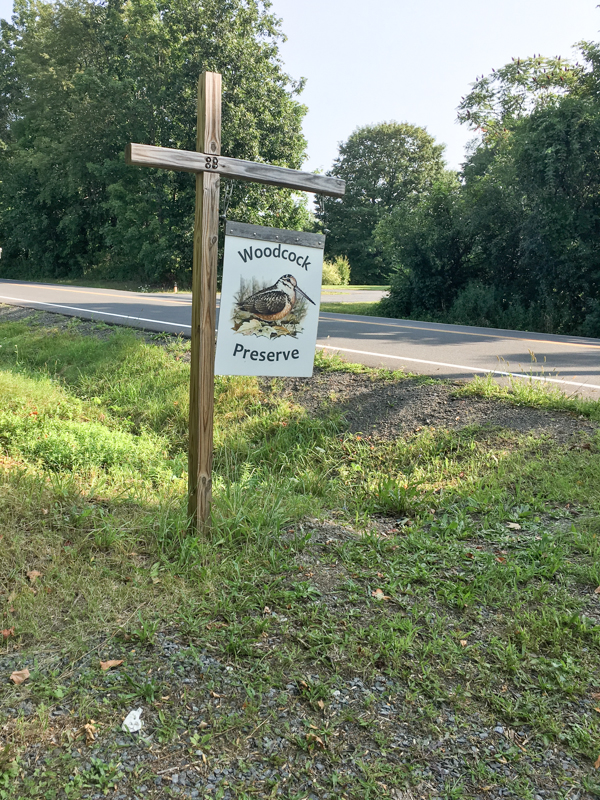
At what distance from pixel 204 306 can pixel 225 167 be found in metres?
0.84

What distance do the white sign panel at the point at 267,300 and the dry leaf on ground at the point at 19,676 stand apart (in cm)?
194

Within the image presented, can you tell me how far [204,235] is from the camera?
360 centimetres

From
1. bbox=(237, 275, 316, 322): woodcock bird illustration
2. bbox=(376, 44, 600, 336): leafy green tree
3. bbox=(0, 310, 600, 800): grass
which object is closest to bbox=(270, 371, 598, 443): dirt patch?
bbox=(0, 310, 600, 800): grass

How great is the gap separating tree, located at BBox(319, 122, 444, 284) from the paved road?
37.8 m

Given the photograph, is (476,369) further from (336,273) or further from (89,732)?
(336,273)

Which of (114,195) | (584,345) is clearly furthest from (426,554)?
(114,195)

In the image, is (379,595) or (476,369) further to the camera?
(476,369)

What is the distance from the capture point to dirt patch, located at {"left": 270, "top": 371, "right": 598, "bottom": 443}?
5.77 meters

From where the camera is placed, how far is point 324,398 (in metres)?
6.84

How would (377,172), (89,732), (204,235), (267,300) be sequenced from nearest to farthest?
1. (89,732)
2. (204,235)
3. (267,300)
4. (377,172)

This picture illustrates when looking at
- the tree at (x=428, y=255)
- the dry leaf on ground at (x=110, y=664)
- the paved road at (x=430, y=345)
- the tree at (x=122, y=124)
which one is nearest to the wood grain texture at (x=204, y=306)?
the dry leaf on ground at (x=110, y=664)

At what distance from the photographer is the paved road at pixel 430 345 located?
305 inches

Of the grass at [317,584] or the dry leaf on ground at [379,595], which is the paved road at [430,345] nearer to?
the grass at [317,584]

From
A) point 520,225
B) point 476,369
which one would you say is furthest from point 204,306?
point 520,225
